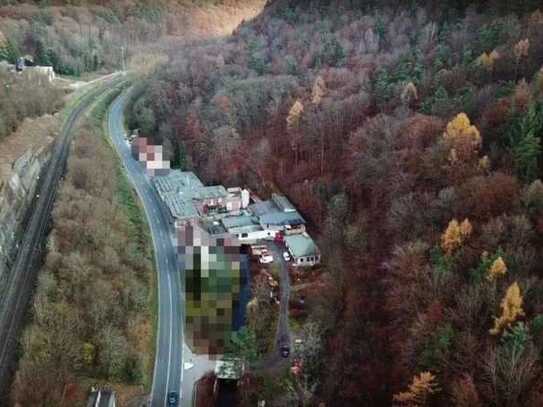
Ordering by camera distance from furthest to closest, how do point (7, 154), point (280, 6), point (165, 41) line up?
point (165, 41)
point (280, 6)
point (7, 154)

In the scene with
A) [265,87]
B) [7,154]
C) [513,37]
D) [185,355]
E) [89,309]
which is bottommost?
[185,355]

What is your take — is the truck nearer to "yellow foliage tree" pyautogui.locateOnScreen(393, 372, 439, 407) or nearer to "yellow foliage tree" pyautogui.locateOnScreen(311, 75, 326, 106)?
"yellow foliage tree" pyautogui.locateOnScreen(311, 75, 326, 106)

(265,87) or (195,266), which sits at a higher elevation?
(265,87)

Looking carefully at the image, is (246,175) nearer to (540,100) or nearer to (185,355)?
(185,355)

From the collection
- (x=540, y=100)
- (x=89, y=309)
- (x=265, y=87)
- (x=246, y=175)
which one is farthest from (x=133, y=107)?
(x=540, y=100)

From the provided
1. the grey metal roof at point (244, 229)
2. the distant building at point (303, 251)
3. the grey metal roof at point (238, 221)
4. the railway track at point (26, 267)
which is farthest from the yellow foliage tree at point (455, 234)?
the railway track at point (26, 267)

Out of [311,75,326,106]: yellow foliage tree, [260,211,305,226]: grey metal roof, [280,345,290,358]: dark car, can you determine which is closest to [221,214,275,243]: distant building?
[260,211,305,226]: grey metal roof

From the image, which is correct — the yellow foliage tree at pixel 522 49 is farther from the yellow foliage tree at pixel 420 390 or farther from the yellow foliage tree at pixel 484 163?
the yellow foliage tree at pixel 420 390
